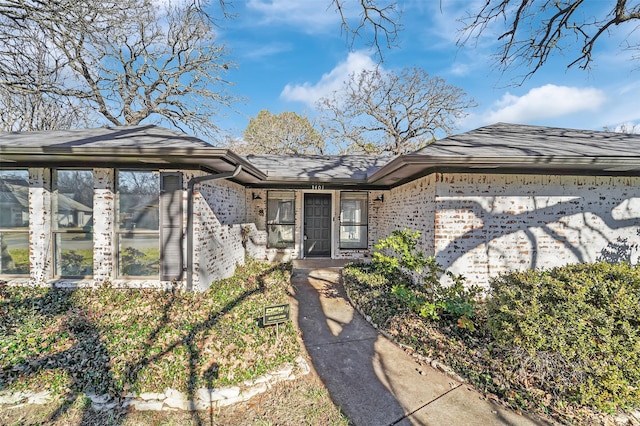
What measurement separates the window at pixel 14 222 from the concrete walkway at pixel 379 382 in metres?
5.23

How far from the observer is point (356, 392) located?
9.89ft

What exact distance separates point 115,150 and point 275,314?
3411 millimetres

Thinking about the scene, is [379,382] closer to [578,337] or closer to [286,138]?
[578,337]

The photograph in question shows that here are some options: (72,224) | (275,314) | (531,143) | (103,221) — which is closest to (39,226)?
(72,224)

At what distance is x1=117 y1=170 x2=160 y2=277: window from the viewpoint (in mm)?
5152

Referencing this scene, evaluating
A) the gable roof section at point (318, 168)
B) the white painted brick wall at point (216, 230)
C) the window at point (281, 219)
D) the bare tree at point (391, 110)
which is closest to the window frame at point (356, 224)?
the gable roof section at point (318, 168)

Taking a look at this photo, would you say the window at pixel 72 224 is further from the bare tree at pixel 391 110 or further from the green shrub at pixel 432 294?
the bare tree at pixel 391 110

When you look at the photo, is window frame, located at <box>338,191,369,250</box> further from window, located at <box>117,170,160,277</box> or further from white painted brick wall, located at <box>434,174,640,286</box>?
window, located at <box>117,170,160,277</box>

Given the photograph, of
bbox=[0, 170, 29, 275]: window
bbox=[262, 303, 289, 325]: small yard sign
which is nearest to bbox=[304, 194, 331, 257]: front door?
bbox=[262, 303, 289, 325]: small yard sign

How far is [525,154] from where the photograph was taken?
180 inches

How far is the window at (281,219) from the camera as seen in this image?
29.1ft

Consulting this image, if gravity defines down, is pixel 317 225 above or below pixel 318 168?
below

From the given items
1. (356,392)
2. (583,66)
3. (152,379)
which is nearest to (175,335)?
(152,379)

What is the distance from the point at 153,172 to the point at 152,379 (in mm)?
3510
